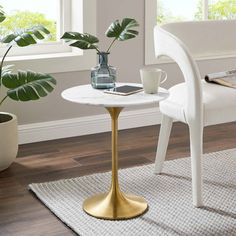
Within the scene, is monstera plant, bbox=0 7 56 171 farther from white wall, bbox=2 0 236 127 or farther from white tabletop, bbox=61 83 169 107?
white wall, bbox=2 0 236 127

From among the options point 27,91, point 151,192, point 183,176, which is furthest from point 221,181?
point 27,91

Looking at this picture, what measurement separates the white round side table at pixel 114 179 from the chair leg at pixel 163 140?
361 mm

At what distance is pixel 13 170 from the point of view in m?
3.22

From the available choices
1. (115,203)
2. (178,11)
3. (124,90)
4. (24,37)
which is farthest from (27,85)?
(178,11)

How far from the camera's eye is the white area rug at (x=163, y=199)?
246 centimetres

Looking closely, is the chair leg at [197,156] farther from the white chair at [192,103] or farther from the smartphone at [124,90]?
the smartphone at [124,90]

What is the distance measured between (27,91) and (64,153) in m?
0.67

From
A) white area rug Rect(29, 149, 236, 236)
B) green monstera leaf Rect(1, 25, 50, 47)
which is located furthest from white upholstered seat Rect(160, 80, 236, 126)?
green monstera leaf Rect(1, 25, 50, 47)

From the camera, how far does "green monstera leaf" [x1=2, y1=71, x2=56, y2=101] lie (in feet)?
9.64

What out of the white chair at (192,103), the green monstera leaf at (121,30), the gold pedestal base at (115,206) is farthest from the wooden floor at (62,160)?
the green monstera leaf at (121,30)

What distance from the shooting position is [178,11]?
425 cm

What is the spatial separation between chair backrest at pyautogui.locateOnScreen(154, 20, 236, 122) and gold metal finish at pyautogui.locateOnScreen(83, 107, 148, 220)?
35 cm

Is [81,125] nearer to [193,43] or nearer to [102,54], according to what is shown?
[193,43]

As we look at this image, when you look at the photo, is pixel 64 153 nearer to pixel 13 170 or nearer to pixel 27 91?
pixel 13 170
